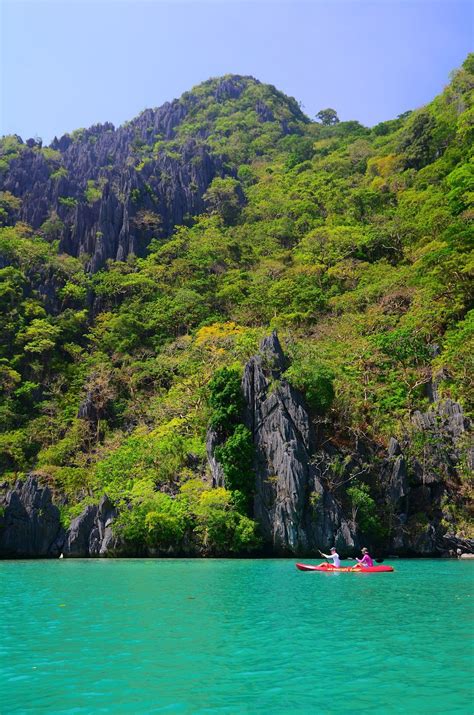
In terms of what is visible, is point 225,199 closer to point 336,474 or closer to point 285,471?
point 336,474

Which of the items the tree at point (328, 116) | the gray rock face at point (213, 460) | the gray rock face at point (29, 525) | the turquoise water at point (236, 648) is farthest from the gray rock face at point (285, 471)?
the tree at point (328, 116)

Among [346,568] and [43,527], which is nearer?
[346,568]

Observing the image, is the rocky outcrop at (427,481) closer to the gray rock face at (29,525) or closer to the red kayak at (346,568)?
the red kayak at (346,568)

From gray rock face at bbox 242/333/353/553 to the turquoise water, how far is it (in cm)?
1042

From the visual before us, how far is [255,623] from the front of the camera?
1190 cm

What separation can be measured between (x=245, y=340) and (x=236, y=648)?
96.5ft

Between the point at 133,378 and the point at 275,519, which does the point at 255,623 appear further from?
the point at 133,378

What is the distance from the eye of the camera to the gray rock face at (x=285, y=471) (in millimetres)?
28891

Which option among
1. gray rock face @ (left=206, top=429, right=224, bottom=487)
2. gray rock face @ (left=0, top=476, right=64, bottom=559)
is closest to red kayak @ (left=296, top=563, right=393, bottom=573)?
gray rock face @ (left=206, top=429, right=224, bottom=487)

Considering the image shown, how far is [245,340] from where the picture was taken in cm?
3859

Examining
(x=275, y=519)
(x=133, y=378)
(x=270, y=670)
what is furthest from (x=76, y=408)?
(x=270, y=670)

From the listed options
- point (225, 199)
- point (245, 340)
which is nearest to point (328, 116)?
point (225, 199)

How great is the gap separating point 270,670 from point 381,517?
23.7 metres

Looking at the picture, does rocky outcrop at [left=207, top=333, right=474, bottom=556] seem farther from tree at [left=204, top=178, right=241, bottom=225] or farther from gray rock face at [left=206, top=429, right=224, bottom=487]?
tree at [left=204, top=178, right=241, bottom=225]
